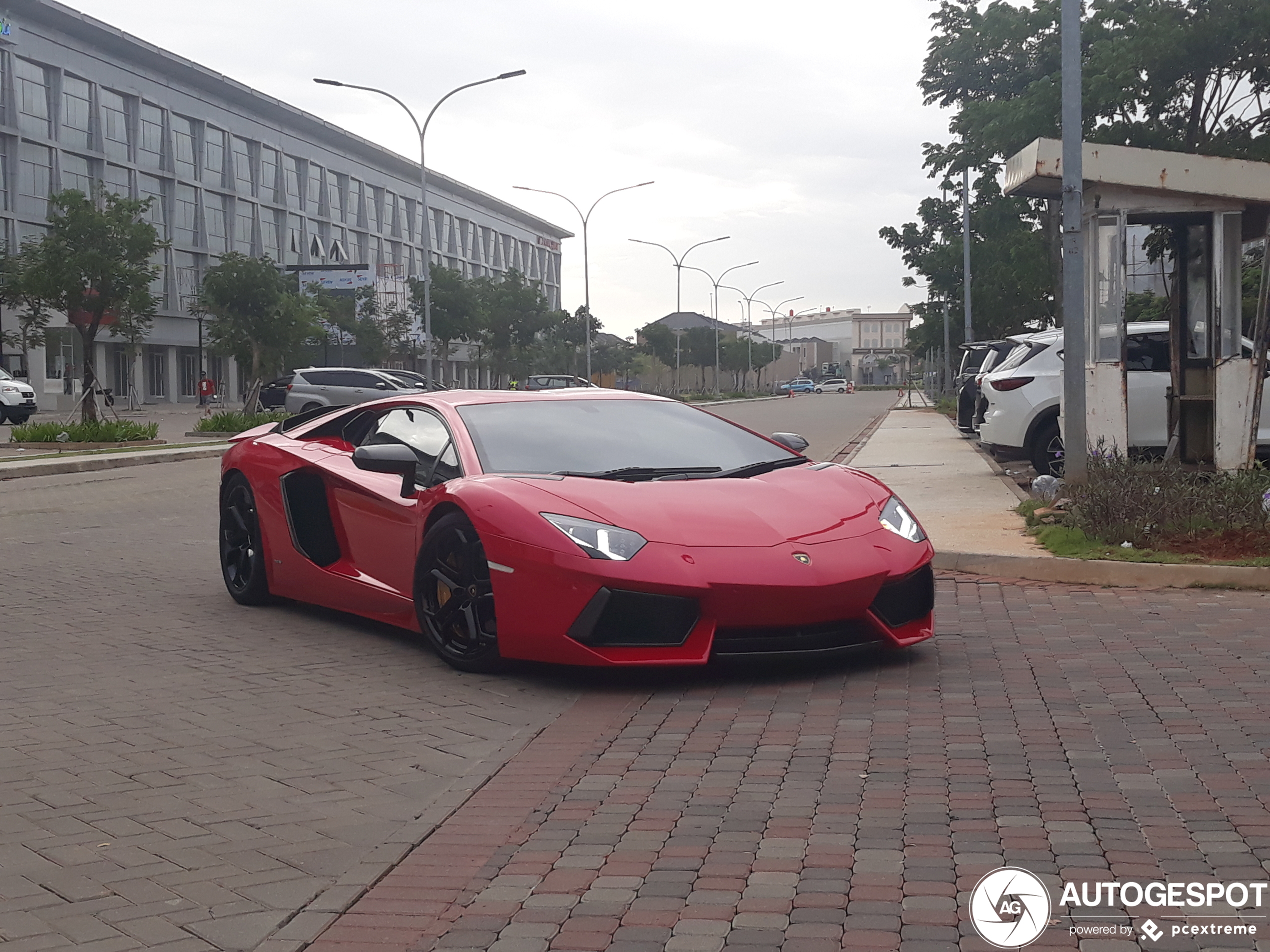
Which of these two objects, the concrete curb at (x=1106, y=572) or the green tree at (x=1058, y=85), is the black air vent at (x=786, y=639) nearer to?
the concrete curb at (x=1106, y=572)

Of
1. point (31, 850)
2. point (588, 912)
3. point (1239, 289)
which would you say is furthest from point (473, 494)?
point (1239, 289)

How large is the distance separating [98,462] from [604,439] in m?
18.3

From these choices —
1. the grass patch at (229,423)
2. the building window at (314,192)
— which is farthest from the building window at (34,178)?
the grass patch at (229,423)

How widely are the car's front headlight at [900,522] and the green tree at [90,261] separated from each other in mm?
30288

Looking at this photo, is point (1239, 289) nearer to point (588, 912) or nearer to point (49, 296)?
point (588, 912)

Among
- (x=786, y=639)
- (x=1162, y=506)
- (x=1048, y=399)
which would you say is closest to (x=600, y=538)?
(x=786, y=639)

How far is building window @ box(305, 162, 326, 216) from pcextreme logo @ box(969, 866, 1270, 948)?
8636 centimetres

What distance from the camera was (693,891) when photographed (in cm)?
373

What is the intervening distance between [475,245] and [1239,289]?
103387 millimetres

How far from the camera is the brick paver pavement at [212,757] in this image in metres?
3.77

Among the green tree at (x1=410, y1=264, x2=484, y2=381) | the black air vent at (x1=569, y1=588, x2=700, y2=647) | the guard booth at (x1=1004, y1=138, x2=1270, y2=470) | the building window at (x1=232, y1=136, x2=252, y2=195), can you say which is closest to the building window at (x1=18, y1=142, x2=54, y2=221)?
the building window at (x1=232, y1=136, x2=252, y2=195)

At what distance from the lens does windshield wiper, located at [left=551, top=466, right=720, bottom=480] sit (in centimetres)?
680

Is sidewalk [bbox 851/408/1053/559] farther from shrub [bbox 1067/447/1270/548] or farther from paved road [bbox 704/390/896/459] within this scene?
paved road [bbox 704/390/896/459]

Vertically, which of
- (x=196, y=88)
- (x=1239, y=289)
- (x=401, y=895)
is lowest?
(x=401, y=895)
